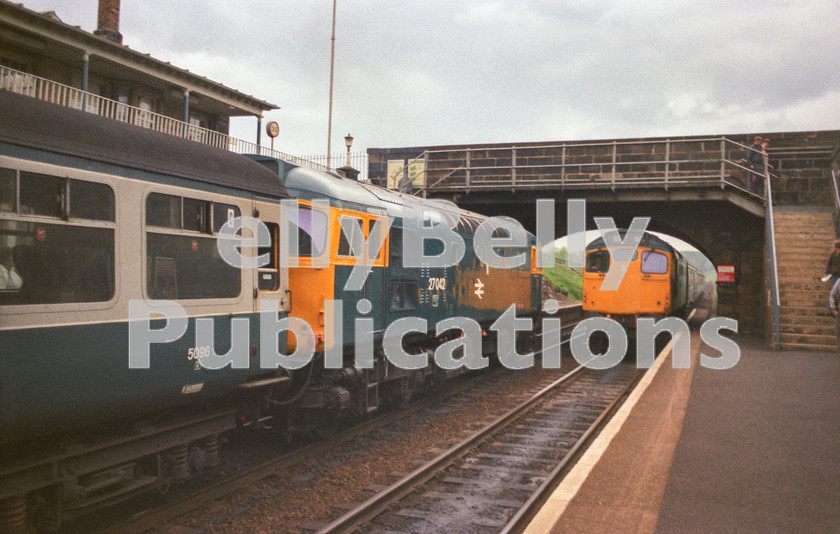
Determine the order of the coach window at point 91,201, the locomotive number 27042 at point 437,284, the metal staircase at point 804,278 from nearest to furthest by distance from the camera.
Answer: the coach window at point 91,201 < the locomotive number 27042 at point 437,284 < the metal staircase at point 804,278

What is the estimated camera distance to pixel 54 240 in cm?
435

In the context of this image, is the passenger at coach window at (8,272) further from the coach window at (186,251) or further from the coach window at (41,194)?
the coach window at (186,251)

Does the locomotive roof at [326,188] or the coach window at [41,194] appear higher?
the locomotive roof at [326,188]

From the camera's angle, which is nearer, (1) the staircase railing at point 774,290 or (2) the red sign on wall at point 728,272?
(1) the staircase railing at point 774,290

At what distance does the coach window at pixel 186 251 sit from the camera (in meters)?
5.17

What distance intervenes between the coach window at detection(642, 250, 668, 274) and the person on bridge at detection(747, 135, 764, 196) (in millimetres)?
5047

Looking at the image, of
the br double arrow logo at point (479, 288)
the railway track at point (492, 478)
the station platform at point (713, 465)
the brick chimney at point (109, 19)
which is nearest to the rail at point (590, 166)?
the br double arrow logo at point (479, 288)

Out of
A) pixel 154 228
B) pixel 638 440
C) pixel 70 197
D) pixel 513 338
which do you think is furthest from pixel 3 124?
pixel 513 338

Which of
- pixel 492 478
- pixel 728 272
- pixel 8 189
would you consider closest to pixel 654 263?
pixel 728 272

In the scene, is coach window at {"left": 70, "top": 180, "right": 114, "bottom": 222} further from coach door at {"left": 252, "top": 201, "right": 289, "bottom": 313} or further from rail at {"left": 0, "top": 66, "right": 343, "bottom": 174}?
rail at {"left": 0, "top": 66, "right": 343, "bottom": 174}

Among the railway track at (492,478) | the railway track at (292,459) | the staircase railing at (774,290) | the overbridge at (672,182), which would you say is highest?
the overbridge at (672,182)

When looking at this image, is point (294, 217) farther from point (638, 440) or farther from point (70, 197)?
point (638, 440)

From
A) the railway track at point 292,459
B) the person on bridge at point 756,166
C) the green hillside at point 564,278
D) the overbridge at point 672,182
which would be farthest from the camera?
the green hillside at point 564,278

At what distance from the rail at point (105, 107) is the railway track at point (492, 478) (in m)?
10.2
